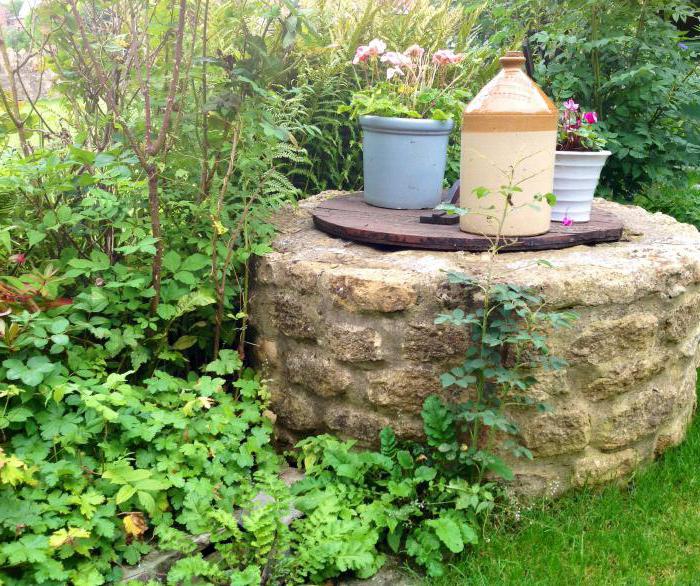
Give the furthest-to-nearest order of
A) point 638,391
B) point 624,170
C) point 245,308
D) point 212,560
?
1. point 624,170
2. point 245,308
3. point 638,391
4. point 212,560

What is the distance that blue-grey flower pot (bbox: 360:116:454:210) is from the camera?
2754 mm

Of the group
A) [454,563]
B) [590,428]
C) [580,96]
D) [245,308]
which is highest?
[580,96]

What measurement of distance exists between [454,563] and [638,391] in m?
0.85

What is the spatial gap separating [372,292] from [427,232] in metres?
0.37

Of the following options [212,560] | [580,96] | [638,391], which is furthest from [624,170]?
[212,560]

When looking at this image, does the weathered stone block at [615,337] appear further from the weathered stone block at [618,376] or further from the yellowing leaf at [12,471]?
the yellowing leaf at [12,471]

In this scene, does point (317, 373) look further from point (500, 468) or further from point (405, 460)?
point (500, 468)

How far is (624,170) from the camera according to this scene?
Answer: 3943mm

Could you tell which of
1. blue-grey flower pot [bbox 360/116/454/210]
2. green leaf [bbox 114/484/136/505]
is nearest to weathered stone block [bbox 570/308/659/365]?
blue-grey flower pot [bbox 360/116/454/210]

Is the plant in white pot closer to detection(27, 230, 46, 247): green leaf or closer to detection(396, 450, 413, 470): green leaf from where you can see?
detection(396, 450, 413, 470): green leaf

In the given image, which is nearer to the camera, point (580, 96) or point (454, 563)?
point (454, 563)

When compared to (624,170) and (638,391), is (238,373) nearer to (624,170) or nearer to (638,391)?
(638,391)

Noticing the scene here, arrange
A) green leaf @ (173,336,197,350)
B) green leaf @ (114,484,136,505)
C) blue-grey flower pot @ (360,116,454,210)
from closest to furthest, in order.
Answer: green leaf @ (114,484,136,505) → green leaf @ (173,336,197,350) → blue-grey flower pot @ (360,116,454,210)

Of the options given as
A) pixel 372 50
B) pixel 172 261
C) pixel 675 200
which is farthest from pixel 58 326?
pixel 675 200
